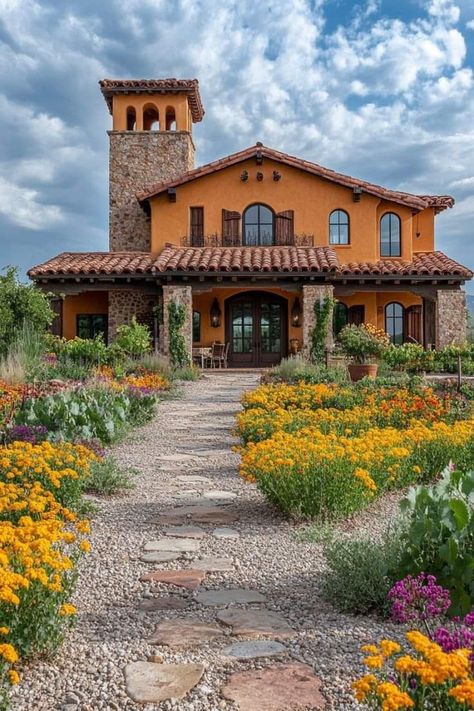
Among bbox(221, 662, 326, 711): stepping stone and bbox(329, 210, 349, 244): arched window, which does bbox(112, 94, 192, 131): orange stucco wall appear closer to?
bbox(329, 210, 349, 244): arched window

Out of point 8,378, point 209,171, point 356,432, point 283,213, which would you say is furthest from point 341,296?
point 356,432

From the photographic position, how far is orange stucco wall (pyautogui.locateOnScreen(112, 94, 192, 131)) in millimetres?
25641

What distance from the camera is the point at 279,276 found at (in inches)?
809

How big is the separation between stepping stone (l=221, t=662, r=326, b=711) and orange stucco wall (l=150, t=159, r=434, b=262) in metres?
21.2

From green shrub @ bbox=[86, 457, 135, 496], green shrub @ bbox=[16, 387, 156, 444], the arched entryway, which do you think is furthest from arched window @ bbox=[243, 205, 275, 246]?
green shrub @ bbox=[86, 457, 135, 496]

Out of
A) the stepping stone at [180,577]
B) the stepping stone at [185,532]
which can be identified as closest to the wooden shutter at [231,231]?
the stepping stone at [185,532]

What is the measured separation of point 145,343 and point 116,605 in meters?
15.6

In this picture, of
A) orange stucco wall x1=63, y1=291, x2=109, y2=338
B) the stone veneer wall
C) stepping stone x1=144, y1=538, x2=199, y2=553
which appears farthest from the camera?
the stone veneer wall

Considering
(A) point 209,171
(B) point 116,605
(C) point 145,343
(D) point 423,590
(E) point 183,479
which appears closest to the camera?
(D) point 423,590

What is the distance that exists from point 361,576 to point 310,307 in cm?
1763

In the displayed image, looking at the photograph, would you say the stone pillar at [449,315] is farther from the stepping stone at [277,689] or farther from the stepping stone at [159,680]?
the stepping stone at [159,680]

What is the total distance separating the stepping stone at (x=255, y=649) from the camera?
291cm

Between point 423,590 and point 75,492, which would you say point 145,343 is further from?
point 423,590

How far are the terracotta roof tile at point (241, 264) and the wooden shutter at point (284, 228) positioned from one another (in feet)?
1.68
